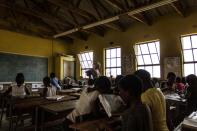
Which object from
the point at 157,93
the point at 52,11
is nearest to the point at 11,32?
the point at 52,11

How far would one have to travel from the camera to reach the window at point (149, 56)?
736cm

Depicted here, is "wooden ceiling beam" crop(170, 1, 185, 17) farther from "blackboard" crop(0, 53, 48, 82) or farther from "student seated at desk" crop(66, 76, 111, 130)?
"blackboard" crop(0, 53, 48, 82)

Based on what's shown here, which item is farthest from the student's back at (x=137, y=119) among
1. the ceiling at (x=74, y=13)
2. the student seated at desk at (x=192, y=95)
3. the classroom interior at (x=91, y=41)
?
the ceiling at (x=74, y=13)

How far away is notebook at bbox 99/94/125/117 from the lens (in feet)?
6.97

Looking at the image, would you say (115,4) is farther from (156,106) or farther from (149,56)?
(156,106)

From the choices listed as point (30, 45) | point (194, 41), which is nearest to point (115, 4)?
point (194, 41)

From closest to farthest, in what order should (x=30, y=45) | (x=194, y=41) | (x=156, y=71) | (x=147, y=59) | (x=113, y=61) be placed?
(x=194, y=41) → (x=156, y=71) → (x=147, y=59) → (x=113, y=61) → (x=30, y=45)

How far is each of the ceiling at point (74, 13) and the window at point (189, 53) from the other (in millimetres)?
910

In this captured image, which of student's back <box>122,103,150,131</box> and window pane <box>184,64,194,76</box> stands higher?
window pane <box>184,64,194,76</box>

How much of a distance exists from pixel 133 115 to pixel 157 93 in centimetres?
73

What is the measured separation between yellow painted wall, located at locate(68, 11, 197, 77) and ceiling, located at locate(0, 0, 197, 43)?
0.25 meters

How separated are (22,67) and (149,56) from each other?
594 cm

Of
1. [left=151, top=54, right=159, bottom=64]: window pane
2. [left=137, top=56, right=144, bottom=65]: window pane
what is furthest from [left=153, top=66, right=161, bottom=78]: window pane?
[left=137, top=56, right=144, bottom=65]: window pane

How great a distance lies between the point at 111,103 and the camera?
236cm
